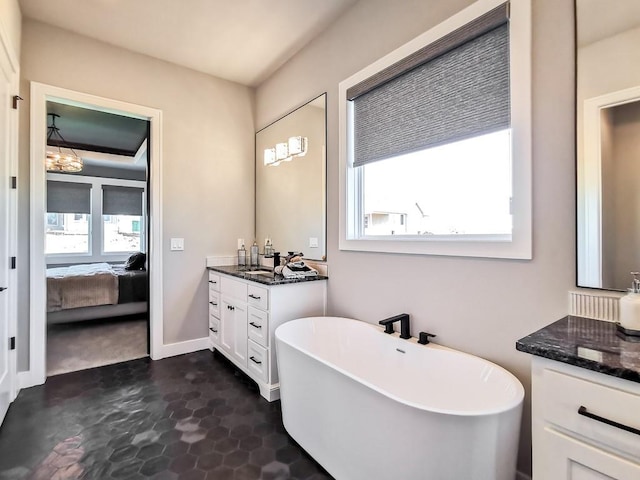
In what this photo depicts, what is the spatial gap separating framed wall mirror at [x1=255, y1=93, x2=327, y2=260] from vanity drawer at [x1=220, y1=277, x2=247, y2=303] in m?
0.62

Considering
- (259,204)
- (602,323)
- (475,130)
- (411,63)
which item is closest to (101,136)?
(259,204)

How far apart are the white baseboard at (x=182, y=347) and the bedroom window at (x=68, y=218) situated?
4812 millimetres

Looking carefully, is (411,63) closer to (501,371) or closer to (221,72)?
(501,371)

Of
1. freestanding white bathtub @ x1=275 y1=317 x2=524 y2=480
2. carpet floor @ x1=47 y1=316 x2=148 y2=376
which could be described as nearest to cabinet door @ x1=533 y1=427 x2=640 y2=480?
freestanding white bathtub @ x1=275 y1=317 x2=524 y2=480

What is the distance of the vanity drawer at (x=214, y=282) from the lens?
3.19 metres

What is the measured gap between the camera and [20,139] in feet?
8.19

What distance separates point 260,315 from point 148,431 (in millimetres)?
946

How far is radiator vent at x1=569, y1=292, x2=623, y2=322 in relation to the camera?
124 centimetres

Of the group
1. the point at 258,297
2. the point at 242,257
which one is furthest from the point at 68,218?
the point at 258,297

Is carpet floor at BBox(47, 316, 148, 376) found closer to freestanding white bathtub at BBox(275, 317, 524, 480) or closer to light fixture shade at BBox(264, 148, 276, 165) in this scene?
freestanding white bathtub at BBox(275, 317, 524, 480)

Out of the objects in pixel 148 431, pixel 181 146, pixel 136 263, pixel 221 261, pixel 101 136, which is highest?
pixel 101 136

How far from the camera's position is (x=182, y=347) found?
10.7 feet

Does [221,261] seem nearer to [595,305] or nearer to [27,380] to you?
[27,380]

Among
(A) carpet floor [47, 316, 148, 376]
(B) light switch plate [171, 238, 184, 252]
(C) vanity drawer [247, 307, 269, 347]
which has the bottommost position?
(A) carpet floor [47, 316, 148, 376]
